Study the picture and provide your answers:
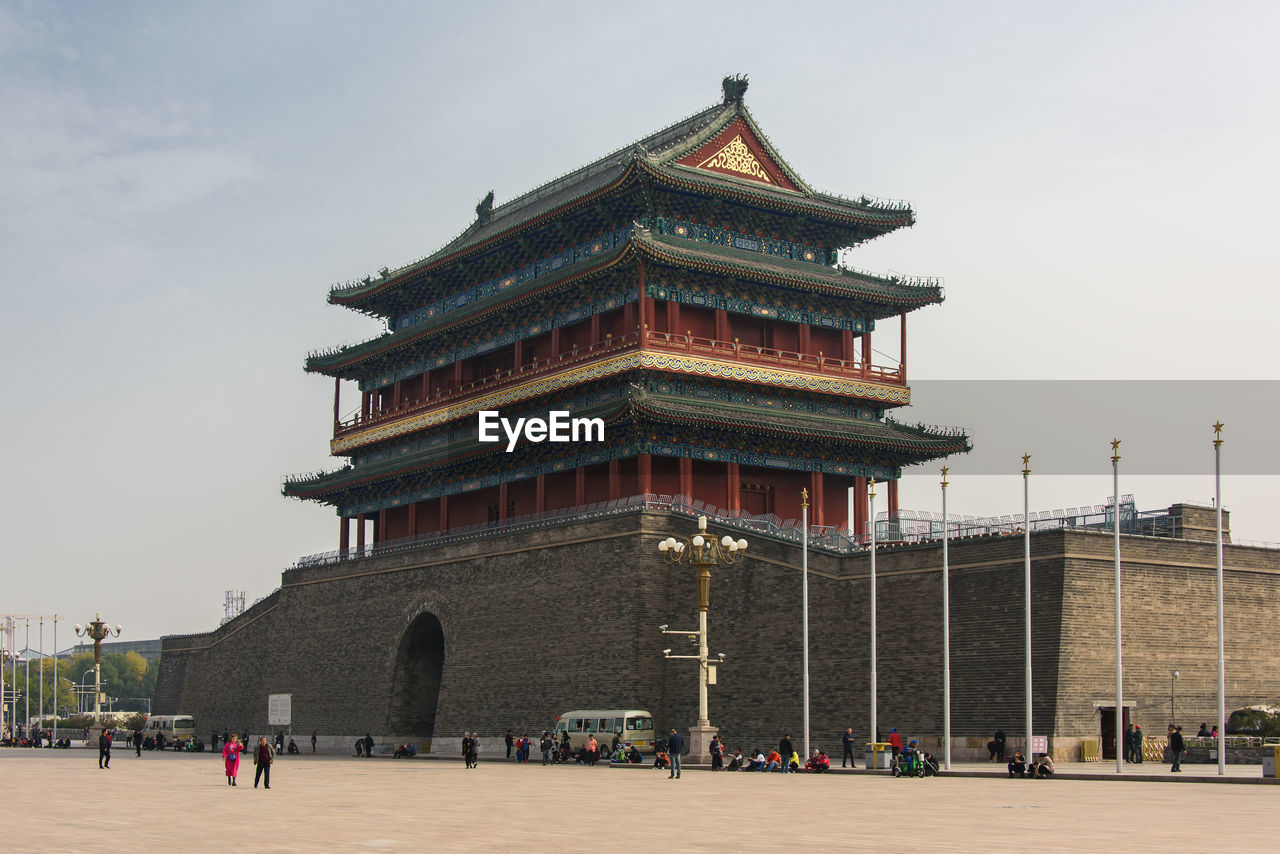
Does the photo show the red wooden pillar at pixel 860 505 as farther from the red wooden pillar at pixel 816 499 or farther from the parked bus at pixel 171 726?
the parked bus at pixel 171 726

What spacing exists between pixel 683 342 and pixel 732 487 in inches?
213

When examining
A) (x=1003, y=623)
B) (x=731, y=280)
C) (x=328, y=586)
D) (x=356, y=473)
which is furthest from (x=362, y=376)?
(x=1003, y=623)

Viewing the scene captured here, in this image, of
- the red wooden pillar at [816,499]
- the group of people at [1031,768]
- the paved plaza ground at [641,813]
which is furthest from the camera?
Answer: the red wooden pillar at [816,499]

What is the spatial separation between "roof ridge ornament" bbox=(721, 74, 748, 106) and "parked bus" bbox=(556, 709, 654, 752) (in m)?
25.2

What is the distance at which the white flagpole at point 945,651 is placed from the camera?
3944cm

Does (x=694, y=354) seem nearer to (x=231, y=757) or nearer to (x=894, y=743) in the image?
(x=894, y=743)

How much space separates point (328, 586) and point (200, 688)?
14153 mm

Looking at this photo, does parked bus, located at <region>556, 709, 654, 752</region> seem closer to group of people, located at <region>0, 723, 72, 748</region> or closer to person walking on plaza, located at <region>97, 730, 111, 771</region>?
person walking on plaza, located at <region>97, 730, 111, 771</region>

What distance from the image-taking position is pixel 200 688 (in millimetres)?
78250

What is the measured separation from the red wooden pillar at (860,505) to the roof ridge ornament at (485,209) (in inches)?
934

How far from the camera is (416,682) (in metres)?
62.5

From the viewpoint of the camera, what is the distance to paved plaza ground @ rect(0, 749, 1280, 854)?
20.4 m

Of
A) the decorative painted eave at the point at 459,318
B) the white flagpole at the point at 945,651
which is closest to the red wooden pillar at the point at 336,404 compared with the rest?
the decorative painted eave at the point at 459,318

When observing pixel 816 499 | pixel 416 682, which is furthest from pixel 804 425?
pixel 416 682
